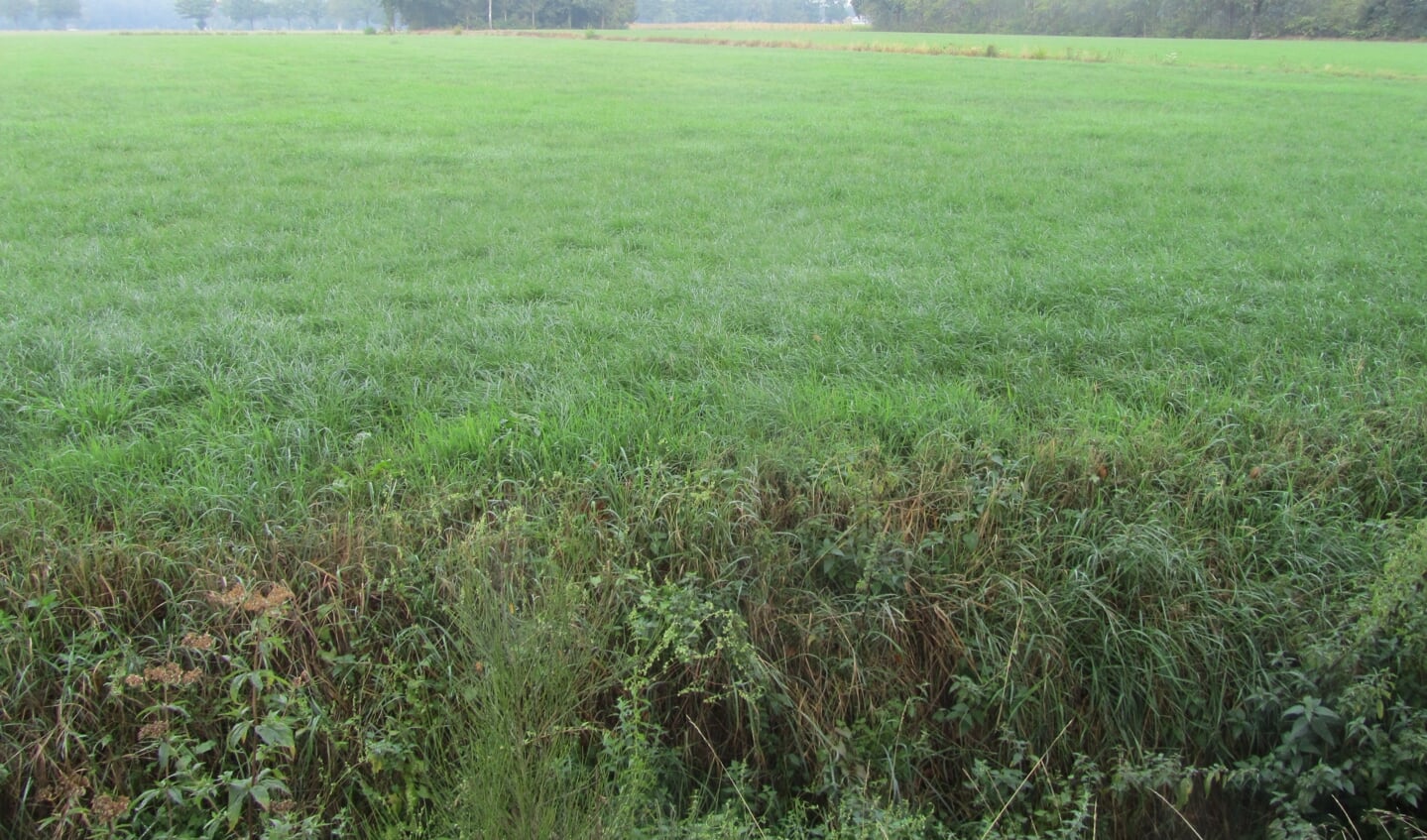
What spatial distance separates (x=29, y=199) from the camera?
8.25 m

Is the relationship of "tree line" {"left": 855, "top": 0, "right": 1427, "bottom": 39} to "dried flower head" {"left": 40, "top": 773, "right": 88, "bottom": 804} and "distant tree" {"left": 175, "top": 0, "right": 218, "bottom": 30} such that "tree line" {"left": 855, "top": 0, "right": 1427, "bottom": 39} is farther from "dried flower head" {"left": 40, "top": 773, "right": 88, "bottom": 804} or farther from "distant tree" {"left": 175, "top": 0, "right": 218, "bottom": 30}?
"dried flower head" {"left": 40, "top": 773, "right": 88, "bottom": 804}

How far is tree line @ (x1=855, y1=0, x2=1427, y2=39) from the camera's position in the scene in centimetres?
4822

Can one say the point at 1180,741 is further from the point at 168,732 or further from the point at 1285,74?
the point at 1285,74

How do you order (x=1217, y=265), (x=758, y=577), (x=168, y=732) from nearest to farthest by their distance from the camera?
(x=168, y=732) → (x=758, y=577) → (x=1217, y=265)

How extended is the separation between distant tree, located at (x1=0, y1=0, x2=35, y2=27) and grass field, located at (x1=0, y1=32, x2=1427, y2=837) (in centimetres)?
9240

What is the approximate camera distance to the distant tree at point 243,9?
78688 millimetres

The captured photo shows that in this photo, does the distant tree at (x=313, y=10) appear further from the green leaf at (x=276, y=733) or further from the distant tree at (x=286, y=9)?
the green leaf at (x=276, y=733)

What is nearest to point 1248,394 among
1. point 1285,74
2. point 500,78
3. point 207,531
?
point 207,531

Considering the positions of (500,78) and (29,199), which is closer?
(29,199)

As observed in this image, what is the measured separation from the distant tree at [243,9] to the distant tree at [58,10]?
12072mm

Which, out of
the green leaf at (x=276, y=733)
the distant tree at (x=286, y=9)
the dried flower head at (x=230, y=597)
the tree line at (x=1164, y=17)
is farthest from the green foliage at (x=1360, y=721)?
the distant tree at (x=286, y=9)

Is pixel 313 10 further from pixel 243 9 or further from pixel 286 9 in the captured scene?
pixel 243 9

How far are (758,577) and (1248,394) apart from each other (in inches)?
117

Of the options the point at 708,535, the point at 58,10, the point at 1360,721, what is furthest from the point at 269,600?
the point at 58,10
